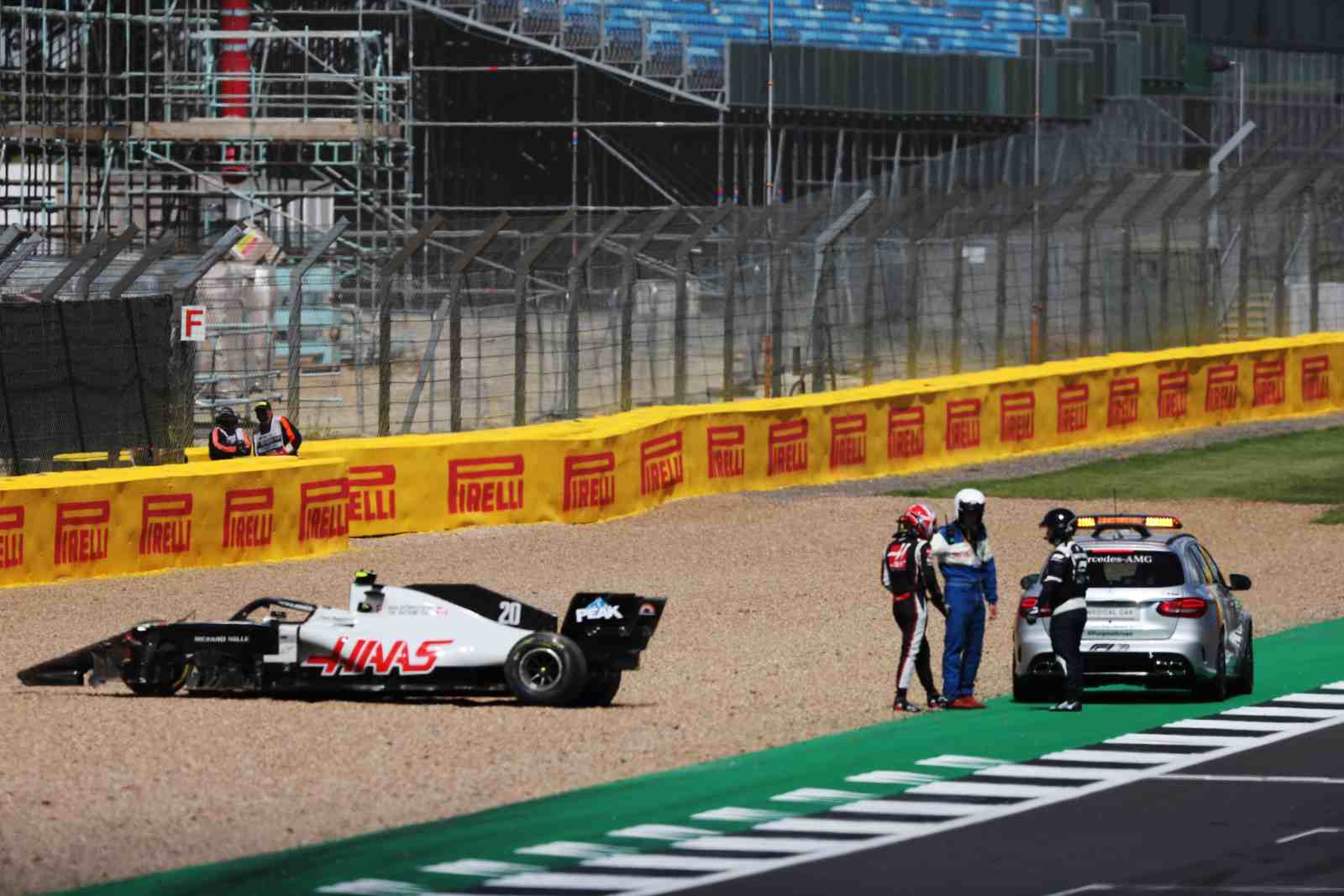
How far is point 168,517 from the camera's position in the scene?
2455 cm

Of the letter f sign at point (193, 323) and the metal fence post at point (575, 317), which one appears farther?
the metal fence post at point (575, 317)

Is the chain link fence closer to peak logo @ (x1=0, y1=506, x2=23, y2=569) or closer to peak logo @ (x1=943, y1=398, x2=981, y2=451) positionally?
peak logo @ (x1=943, y1=398, x2=981, y2=451)

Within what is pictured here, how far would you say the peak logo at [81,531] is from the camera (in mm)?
23625

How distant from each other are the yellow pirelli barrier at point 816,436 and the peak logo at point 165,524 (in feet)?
8.13

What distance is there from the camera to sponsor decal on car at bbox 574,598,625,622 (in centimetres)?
1733

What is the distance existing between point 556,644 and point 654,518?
39.3 feet

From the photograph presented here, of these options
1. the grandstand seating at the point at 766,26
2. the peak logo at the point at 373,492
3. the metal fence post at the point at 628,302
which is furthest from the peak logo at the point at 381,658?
the grandstand seating at the point at 766,26

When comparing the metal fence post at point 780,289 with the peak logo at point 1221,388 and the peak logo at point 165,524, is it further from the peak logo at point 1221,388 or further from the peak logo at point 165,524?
the peak logo at point 165,524

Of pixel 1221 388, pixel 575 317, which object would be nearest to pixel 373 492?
pixel 575 317

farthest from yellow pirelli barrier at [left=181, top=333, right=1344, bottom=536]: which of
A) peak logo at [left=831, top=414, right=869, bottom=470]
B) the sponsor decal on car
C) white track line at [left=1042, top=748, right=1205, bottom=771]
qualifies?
white track line at [left=1042, top=748, right=1205, bottom=771]

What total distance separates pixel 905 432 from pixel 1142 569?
1586 centimetres

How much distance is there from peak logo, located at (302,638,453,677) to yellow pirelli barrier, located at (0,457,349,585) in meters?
6.52

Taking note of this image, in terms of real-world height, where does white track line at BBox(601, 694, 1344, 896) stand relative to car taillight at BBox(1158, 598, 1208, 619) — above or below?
below

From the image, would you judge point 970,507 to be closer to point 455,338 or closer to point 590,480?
point 590,480
